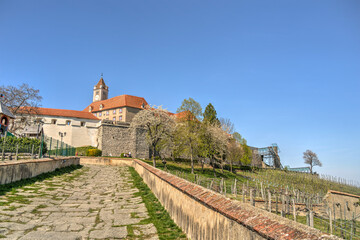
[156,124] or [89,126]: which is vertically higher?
[89,126]

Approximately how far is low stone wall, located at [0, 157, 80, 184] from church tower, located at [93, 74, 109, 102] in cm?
6960

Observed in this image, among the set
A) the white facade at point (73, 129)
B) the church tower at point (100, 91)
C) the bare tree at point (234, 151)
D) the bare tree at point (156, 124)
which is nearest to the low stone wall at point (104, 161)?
the bare tree at point (156, 124)

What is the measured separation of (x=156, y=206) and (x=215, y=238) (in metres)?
4.34

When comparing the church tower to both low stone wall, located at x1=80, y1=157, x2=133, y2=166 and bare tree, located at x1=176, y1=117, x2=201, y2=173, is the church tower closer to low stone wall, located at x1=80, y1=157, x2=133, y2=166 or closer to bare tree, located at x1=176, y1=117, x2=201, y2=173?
bare tree, located at x1=176, y1=117, x2=201, y2=173

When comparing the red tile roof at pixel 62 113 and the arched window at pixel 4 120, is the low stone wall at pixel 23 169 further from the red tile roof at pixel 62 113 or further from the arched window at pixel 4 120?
the red tile roof at pixel 62 113

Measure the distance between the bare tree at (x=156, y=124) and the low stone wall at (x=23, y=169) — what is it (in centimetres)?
1959

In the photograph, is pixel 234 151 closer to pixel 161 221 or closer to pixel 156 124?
pixel 156 124

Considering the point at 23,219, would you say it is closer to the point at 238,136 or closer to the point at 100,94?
the point at 238,136

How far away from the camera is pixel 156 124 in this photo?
35438 millimetres

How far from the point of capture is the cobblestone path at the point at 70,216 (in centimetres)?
497

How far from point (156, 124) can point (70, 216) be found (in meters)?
29.2

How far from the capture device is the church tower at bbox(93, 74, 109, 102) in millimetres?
81531

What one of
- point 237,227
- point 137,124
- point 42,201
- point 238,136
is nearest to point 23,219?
point 42,201

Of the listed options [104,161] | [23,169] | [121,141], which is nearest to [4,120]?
[23,169]
